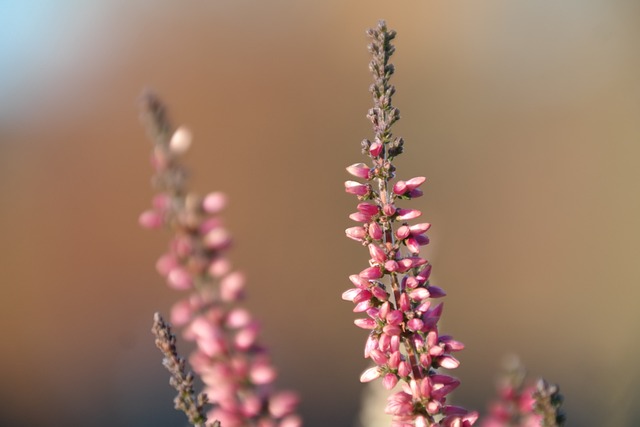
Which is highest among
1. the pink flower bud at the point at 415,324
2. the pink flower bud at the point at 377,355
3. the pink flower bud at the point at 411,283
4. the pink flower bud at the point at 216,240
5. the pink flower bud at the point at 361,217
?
the pink flower bud at the point at 361,217

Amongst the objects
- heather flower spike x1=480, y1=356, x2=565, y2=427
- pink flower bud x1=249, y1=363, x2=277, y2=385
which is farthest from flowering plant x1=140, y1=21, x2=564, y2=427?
heather flower spike x1=480, y1=356, x2=565, y2=427

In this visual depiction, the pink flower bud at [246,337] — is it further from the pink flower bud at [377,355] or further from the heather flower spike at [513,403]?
the heather flower spike at [513,403]

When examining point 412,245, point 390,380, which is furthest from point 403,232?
point 390,380

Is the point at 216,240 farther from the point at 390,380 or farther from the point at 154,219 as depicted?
the point at 390,380

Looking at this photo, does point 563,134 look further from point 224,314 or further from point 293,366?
point 224,314

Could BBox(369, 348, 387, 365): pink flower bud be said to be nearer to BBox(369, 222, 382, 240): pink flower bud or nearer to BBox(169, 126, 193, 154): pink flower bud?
BBox(369, 222, 382, 240): pink flower bud

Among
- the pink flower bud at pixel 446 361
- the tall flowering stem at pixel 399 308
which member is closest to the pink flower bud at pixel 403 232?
the tall flowering stem at pixel 399 308

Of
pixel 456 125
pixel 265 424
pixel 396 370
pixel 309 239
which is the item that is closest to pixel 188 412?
pixel 265 424
